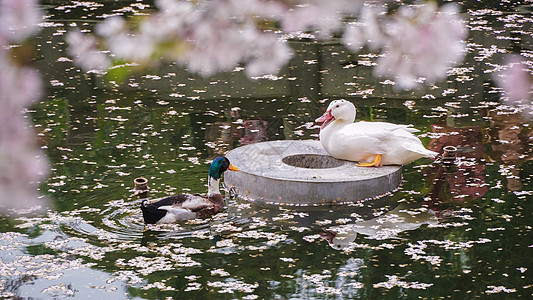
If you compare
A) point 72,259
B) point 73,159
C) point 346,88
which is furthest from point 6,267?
point 346,88

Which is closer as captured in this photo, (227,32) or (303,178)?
(227,32)

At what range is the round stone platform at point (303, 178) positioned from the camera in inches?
234

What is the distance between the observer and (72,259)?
509cm

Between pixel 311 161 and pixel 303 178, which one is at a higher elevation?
pixel 303 178

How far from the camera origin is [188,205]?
564 cm

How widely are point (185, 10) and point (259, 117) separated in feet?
14.5

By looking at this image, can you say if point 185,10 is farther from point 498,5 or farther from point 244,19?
point 498,5

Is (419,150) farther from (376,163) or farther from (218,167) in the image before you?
(218,167)

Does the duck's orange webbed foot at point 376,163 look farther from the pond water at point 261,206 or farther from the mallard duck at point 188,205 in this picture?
the mallard duck at point 188,205

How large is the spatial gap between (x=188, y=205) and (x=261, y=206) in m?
0.58

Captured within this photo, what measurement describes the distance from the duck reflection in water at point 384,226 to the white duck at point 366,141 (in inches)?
18.7

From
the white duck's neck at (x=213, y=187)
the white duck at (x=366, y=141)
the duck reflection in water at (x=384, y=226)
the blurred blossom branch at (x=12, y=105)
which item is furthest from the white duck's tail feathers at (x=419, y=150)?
the blurred blossom branch at (x=12, y=105)

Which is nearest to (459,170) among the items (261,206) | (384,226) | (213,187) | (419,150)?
(419,150)

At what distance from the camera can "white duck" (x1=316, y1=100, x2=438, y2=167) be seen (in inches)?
247
